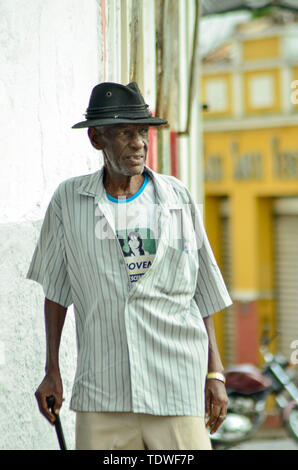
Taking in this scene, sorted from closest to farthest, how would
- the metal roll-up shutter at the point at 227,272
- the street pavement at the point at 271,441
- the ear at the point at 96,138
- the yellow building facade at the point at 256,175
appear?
the ear at the point at 96,138 < the street pavement at the point at 271,441 < the yellow building facade at the point at 256,175 < the metal roll-up shutter at the point at 227,272

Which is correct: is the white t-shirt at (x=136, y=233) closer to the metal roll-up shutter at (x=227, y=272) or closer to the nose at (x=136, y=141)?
the nose at (x=136, y=141)

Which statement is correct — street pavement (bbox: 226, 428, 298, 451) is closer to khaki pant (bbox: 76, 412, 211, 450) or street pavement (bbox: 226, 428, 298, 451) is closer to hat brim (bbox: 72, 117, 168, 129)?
khaki pant (bbox: 76, 412, 211, 450)

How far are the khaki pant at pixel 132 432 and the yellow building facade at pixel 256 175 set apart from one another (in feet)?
40.3

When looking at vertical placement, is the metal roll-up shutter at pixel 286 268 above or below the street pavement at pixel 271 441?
above

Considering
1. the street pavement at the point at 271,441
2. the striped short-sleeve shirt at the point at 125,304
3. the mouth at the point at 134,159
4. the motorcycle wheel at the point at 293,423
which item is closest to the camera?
the striped short-sleeve shirt at the point at 125,304

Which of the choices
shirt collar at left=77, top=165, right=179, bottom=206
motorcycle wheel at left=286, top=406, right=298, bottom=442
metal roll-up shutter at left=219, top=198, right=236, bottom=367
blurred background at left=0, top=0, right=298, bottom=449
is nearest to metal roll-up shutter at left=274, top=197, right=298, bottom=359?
metal roll-up shutter at left=219, top=198, right=236, bottom=367

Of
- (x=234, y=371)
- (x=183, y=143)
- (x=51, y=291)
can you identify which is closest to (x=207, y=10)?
(x=234, y=371)

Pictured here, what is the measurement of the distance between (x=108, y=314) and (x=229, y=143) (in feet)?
43.0

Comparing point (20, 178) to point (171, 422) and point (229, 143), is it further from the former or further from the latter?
point (229, 143)

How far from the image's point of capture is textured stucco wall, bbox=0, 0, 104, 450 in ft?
11.5

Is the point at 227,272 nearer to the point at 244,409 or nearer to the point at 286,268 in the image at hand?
the point at 286,268

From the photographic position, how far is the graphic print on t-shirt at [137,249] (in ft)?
8.90

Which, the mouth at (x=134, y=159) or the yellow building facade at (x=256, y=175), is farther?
the yellow building facade at (x=256, y=175)

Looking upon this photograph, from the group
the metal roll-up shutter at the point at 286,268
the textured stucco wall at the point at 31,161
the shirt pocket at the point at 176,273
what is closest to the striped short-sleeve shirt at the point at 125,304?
the shirt pocket at the point at 176,273
